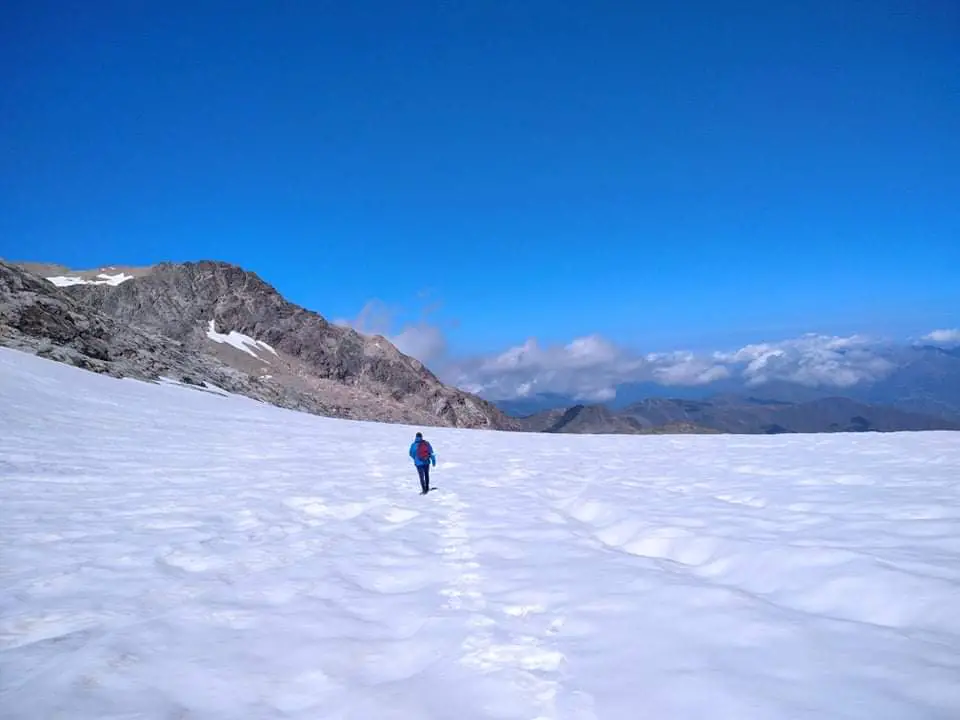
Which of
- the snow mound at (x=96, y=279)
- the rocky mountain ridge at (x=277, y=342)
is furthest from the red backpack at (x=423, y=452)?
the snow mound at (x=96, y=279)

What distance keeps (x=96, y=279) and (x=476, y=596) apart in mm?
117014

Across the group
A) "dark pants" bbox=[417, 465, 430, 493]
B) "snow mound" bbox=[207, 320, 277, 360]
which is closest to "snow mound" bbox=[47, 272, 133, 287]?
"snow mound" bbox=[207, 320, 277, 360]

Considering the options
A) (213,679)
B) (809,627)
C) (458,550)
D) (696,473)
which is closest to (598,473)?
(696,473)

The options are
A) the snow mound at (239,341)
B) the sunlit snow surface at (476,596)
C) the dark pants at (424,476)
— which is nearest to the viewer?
the sunlit snow surface at (476,596)

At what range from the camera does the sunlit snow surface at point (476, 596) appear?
12.4 ft

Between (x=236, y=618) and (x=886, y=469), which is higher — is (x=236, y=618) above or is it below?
below

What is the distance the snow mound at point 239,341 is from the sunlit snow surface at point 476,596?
84.0 metres

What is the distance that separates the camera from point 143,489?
1093 centimetres

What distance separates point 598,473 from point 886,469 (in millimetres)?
7137

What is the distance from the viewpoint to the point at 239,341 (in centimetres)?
9362

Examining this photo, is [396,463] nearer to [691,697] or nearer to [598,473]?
[598,473]

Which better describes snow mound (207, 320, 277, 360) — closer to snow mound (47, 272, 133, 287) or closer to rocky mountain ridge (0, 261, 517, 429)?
rocky mountain ridge (0, 261, 517, 429)

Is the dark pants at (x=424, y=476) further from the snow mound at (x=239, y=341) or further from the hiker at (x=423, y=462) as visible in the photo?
the snow mound at (x=239, y=341)

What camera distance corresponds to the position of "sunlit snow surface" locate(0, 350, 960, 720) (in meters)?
3.78
